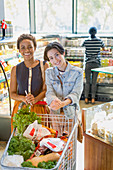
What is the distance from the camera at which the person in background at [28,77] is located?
109 inches

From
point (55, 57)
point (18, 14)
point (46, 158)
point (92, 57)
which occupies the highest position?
point (18, 14)

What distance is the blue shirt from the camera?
2.58m

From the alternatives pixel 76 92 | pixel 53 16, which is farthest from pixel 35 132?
pixel 53 16

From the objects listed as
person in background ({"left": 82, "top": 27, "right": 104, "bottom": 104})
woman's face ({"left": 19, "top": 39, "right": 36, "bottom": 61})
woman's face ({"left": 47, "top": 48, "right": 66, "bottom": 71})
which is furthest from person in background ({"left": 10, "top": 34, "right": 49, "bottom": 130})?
person in background ({"left": 82, "top": 27, "right": 104, "bottom": 104})

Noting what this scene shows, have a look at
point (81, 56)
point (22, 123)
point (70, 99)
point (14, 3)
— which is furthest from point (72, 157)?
point (14, 3)

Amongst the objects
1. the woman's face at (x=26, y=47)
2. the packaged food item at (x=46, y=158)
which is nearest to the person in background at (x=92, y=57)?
the woman's face at (x=26, y=47)

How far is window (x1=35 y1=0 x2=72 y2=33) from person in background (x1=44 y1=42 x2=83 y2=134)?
585 cm

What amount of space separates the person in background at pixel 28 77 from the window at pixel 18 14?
14.4ft

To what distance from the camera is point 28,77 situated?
9.34 feet

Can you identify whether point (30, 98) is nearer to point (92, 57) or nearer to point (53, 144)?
point (53, 144)

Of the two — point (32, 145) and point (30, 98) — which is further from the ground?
point (30, 98)

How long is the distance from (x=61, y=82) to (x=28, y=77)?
1.42ft

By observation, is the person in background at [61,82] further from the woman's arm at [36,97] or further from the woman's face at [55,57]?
the woman's arm at [36,97]

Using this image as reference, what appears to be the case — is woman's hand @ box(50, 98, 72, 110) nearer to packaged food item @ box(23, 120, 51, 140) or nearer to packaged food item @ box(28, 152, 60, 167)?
packaged food item @ box(23, 120, 51, 140)
